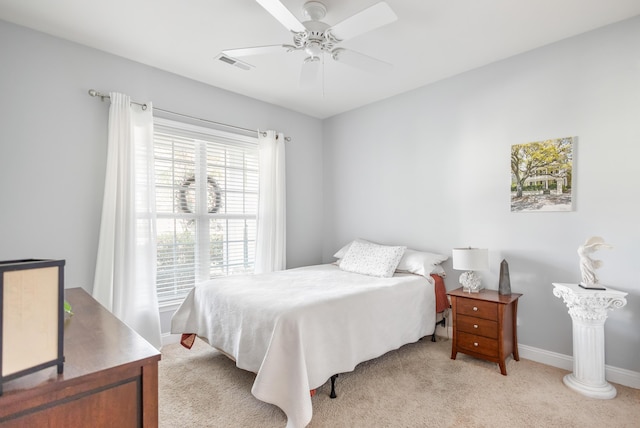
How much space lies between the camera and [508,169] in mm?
2951

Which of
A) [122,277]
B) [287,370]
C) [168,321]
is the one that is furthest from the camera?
[168,321]

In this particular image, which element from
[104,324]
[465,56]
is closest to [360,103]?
[465,56]

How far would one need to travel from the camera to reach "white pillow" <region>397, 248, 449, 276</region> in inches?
125

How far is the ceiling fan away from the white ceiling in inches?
9.1

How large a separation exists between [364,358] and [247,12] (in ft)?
8.53

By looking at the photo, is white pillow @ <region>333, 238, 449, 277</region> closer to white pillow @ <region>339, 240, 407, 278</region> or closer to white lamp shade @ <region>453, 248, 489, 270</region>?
white pillow @ <region>339, 240, 407, 278</region>

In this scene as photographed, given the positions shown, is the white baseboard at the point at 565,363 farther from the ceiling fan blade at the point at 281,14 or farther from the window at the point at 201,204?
the ceiling fan blade at the point at 281,14

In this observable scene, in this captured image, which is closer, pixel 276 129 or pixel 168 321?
pixel 168 321

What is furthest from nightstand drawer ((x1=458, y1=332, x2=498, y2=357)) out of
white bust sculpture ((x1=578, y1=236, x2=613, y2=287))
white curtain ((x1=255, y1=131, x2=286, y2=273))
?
white curtain ((x1=255, y1=131, x2=286, y2=273))

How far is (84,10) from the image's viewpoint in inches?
89.1

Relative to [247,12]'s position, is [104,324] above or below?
below

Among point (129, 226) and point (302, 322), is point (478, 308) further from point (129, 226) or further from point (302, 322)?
point (129, 226)

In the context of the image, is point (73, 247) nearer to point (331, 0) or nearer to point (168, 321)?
point (168, 321)

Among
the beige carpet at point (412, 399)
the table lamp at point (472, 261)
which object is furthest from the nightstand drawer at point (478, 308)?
the beige carpet at point (412, 399)
